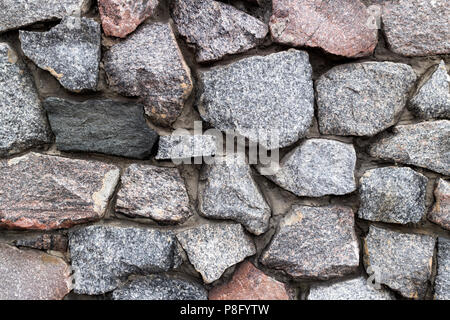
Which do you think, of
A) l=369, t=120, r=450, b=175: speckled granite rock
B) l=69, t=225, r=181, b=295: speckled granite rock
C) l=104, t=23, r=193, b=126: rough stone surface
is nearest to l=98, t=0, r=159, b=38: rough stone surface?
l=104, t=23, r=193, b=126: rough stone surface

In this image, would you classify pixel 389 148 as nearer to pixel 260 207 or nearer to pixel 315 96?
pixel 315 96

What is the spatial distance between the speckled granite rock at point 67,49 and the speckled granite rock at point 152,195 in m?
0.26

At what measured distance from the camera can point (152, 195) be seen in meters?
1.16

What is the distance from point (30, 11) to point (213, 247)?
74 centimetres

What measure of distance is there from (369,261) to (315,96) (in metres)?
0.47

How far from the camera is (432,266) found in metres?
1.21

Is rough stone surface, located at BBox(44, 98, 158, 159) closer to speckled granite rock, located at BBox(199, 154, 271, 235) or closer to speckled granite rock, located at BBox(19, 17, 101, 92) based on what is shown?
speckled granite rock, located at BBox(19, 17, 101, 92)

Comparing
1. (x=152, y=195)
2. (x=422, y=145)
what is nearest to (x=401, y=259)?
(x=422, y=145)

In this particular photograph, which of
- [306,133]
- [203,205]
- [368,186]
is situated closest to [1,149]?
[203,205]

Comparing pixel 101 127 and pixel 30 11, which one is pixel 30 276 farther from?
pixel 30 11

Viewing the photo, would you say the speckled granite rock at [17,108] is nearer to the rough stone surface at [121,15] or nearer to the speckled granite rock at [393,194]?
the rough stone surface at [121,15]

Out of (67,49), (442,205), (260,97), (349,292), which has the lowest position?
(349,292)

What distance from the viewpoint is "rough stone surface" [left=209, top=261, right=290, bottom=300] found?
3.90 feet

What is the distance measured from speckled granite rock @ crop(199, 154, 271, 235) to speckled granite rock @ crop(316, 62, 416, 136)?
290 millimetres
